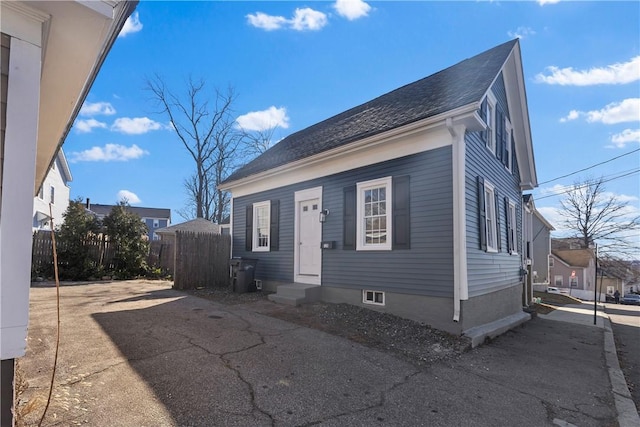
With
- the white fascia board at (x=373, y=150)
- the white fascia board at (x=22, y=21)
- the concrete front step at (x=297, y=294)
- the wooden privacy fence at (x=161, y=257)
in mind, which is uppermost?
the white fascia board at (x=373, y=150)

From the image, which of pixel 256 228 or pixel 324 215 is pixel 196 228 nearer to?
pixel 256 228

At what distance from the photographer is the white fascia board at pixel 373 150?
22.8 feet

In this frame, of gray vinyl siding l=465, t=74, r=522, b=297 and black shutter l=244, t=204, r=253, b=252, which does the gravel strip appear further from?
black shutter l=244, t=204, r=253, b=252

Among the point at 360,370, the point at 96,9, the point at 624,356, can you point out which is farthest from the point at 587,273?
the point at 96,9

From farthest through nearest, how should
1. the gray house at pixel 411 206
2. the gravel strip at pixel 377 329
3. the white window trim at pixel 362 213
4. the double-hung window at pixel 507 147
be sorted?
the double-hung window at pixel 507 147 → the white window trim at pixel 362 213 → the gray house at pixel 411 206 → the gravel strip at pixel 377 329

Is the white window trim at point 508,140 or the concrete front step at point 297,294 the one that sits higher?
the white window trim at point 508,140

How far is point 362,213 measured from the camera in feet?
27.6

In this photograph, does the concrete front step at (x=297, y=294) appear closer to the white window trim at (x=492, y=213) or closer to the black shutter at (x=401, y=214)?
the black shutter at (x=401, y=214)

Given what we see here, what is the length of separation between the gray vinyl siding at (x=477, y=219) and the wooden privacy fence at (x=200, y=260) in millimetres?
7965

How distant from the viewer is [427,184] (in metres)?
7.27

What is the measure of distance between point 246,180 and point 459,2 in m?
7.77

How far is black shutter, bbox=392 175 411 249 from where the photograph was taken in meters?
7.47

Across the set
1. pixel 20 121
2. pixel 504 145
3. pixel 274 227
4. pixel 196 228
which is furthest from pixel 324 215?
pixel 196 228

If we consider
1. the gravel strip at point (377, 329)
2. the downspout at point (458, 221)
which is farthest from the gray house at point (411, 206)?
the gravel strip at point (377, 329)
